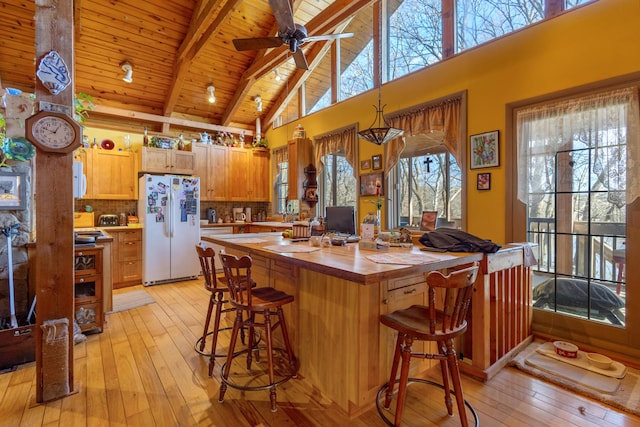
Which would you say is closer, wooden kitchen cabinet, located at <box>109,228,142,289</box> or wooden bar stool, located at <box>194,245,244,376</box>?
wooden bar stool, located at <box>194,245,244,376</box>

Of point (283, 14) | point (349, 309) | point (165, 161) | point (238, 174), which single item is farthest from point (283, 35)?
point (238, 174)

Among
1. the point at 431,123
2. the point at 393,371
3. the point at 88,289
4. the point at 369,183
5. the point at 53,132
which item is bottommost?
the point at 393,371

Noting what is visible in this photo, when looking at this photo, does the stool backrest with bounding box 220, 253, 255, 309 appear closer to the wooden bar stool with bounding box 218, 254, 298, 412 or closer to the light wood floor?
the wooden bar stool with bounding box 218, 254, 298, 412

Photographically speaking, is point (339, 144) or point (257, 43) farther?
point (339, 144)

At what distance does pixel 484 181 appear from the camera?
3.08m

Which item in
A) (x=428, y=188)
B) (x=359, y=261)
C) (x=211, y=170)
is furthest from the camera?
(x=211, y=170)

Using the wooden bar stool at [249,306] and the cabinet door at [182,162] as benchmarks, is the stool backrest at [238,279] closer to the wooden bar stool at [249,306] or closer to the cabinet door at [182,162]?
the wooden bar stool at [249,306]

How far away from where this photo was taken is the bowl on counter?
7.25 ft

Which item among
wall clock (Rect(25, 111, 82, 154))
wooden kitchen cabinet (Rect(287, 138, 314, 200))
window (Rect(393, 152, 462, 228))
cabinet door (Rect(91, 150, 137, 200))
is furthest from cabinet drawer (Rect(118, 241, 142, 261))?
window (Rect(393, 152, 462, 228))

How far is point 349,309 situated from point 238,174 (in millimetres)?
4935

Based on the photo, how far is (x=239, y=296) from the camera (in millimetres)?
1873

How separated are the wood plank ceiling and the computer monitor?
244cm

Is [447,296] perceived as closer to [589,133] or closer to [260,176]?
[589,133]

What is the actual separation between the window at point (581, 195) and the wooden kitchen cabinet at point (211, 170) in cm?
484
